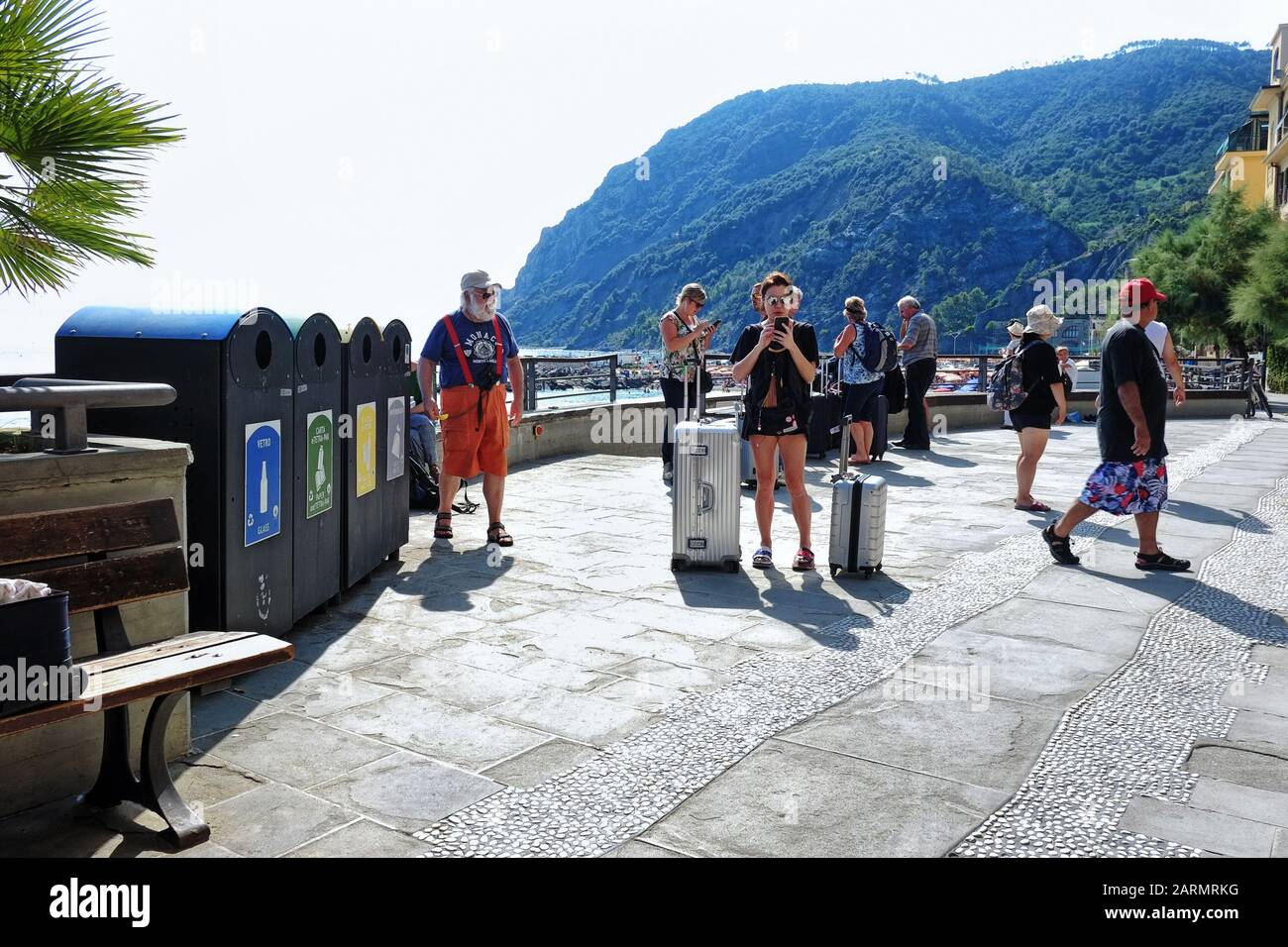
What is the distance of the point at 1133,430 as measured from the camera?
271 inches

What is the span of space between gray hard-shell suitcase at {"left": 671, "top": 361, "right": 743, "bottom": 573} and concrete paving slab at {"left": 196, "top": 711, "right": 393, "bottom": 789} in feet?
10.2

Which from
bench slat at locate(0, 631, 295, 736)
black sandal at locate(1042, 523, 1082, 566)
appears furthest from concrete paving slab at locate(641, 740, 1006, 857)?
black sandal at locate(1042, 523, 1082, 566)

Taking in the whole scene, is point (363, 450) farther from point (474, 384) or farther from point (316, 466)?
point (474, 384)

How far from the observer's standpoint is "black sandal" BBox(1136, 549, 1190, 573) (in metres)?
7.07

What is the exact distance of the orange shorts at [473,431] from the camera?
7.66 m

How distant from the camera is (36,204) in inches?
183

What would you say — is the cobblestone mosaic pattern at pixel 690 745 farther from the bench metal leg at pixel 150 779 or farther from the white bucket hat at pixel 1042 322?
the white bucket hat at pixel 1042 322

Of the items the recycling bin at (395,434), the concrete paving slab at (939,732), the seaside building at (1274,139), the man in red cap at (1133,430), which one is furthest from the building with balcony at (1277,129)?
the concrete paving slab at (939,732)

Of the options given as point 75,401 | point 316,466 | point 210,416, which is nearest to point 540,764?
point 75,401

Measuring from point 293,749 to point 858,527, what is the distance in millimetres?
3771

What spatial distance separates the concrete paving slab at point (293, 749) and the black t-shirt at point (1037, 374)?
22.8 feet
